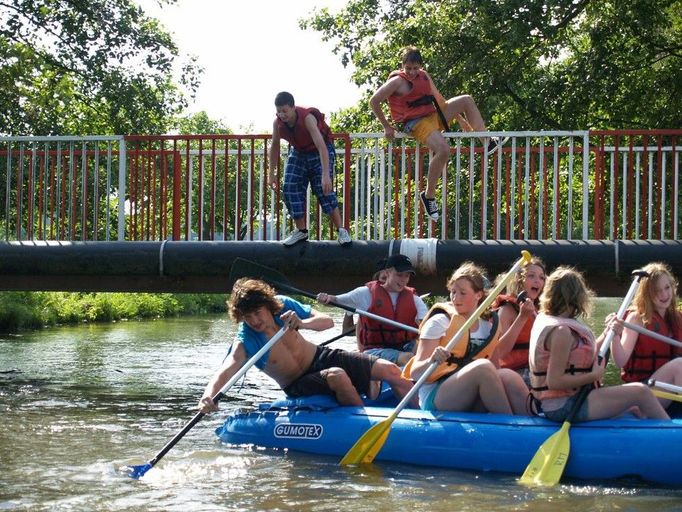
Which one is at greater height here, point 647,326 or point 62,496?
point 647,326

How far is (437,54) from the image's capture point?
17.8m

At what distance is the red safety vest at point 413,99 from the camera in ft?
33.7

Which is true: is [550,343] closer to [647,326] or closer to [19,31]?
[647,326]

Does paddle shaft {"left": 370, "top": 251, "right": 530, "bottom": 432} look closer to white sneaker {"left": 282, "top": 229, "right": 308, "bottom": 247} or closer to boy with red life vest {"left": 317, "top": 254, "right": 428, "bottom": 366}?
boy with red life vest {"left": 317, "top": 254, "right": 428, "bottom": 366}

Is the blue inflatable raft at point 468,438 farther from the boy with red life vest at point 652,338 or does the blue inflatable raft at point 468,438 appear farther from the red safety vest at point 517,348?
the red safety vest at point 517,348

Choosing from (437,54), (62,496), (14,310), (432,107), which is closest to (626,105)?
(437,54)

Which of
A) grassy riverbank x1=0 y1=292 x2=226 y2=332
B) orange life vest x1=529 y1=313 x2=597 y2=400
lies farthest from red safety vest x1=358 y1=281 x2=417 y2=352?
grassy riverbank x1=0 y1=292 x2=226 y2=332

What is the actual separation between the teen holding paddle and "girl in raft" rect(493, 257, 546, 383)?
70cm

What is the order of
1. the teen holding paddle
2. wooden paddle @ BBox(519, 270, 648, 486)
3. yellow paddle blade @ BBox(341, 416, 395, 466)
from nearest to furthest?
wooden paddle @ BBox(519, 270, 648, 486) → yellow paddle blade @ BBox(341, 416, 395, 466) → the teen holding paddle

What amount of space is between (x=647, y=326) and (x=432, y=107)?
367 centimetres

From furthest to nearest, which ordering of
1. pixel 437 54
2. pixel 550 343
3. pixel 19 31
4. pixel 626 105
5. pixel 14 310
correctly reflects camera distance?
pixel 14 310 < pixel 19 31 < pixel 626 105 < pixel 437 54 < pixel 550 343

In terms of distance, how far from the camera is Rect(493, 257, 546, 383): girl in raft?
302 inches

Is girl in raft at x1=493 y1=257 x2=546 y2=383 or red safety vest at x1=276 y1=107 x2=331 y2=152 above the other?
red safety vest at x1=276 y1=107 x2=331 y2=152

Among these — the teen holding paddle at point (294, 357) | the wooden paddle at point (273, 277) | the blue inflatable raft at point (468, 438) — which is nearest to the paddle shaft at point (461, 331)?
the blue inflatable raft at point (468, 438)
